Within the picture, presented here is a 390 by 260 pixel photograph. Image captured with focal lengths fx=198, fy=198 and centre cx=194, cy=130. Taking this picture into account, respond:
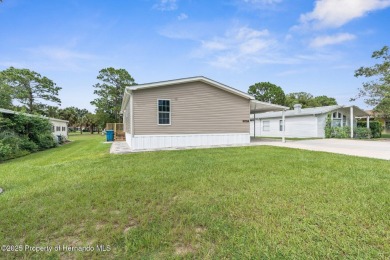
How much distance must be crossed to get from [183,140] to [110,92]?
31.9 m

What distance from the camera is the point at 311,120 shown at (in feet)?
66.0

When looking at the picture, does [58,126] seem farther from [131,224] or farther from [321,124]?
[321,124]

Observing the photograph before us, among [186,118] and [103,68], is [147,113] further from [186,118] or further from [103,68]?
[103,68]

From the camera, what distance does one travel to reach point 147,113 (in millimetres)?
10961

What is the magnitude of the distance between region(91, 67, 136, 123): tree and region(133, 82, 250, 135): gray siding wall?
97.0 feet

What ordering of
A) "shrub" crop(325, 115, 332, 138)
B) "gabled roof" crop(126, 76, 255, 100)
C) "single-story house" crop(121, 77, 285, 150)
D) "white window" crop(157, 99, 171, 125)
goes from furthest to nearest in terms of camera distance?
1. "shrub" crop(325, 115, 332, 138)
2. "white window" crop(157, 99, 171, 125)
3. "single-story house" crop(121, 77, 285, 150)
4. "gabled roof" crop(126, 76, 255, 100)

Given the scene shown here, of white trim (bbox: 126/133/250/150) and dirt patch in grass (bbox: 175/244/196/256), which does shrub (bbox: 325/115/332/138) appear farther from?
dirt patch in grass (bbox: 175/244/196/256)

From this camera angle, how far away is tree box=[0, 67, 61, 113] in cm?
2971

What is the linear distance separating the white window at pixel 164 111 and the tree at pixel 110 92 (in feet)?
96.9

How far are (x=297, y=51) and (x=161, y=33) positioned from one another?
11089 millimetres

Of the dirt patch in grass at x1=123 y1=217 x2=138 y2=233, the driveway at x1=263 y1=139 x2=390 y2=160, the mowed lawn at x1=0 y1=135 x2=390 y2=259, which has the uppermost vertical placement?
the driveway at x1=263 y1=139 x2=390 y2=160

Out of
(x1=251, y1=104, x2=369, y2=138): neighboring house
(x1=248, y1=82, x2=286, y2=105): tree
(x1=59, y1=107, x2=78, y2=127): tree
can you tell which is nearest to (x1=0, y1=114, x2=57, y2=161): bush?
(x1=251, y1=104, x2=369, y2=138): neighboring house

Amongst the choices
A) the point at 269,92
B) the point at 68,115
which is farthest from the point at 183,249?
the point at 68,115

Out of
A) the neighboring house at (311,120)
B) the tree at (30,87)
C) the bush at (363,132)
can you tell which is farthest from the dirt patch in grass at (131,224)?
the tree at (30,87)
